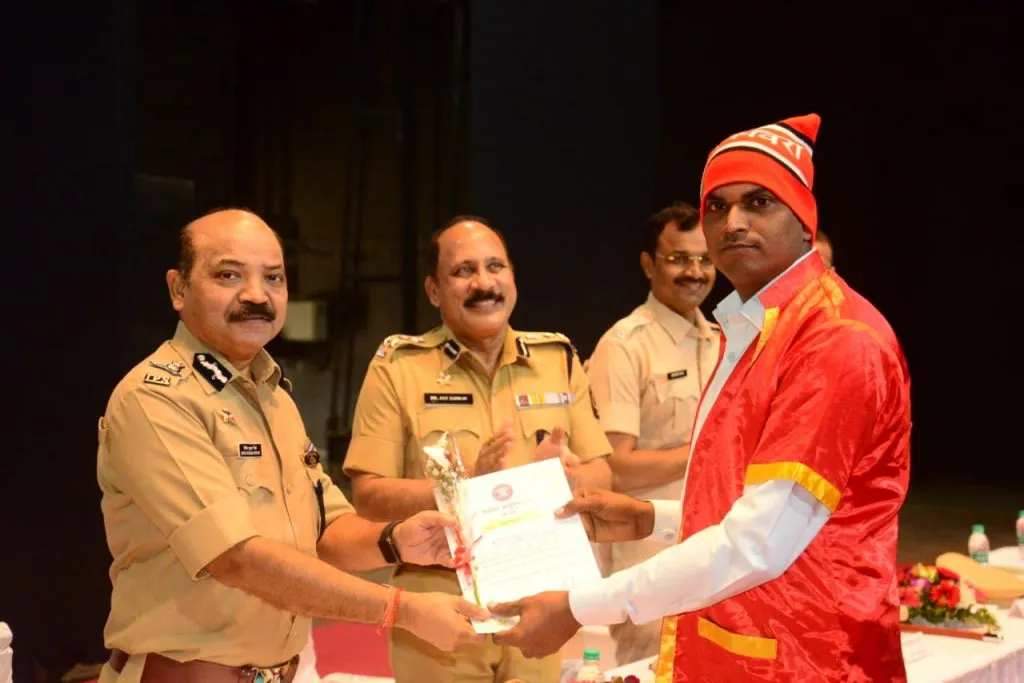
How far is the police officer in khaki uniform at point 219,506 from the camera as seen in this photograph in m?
2.38

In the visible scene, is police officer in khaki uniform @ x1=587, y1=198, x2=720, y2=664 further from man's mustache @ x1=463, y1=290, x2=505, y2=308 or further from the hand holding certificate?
the hand holding certificate

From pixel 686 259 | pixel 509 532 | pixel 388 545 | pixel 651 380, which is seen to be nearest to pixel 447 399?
pixel 388 545

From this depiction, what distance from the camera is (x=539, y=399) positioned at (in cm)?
322

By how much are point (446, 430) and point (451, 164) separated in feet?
12.0

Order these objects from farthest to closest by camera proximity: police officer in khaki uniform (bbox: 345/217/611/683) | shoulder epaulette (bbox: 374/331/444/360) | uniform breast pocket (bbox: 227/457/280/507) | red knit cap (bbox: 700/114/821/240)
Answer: shoulder epaulette (bbox: 374/331/444/360) < police officer in khaki uniform (bbox: 345/217/611/683) < uniform breast pocket (bbox: 227/457/280/507) < red knit cap (bbox: 700/114/821/240)

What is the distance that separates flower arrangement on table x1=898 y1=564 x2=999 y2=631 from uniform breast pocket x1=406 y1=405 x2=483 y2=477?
1.49 meters

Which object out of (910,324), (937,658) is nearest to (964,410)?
(910,324)

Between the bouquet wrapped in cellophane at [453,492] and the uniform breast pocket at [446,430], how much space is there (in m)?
0.34

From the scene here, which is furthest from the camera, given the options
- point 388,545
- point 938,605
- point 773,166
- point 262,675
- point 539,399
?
point 938,605

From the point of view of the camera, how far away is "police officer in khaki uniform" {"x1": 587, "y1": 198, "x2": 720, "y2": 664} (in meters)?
4.20

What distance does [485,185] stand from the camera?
263 inches

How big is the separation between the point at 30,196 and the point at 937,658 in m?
3.55

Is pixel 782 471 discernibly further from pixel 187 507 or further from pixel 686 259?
pixel 686 259

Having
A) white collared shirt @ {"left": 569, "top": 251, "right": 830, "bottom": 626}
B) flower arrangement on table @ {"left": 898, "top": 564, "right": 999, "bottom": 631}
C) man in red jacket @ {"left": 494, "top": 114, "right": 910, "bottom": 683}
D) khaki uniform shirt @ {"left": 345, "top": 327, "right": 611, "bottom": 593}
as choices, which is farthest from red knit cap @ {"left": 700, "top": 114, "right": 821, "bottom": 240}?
flower arrangement on table @ {"left": 898, "top": 564, "right": 999, "bottom": 631}
